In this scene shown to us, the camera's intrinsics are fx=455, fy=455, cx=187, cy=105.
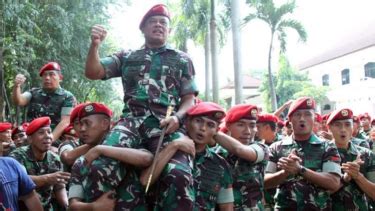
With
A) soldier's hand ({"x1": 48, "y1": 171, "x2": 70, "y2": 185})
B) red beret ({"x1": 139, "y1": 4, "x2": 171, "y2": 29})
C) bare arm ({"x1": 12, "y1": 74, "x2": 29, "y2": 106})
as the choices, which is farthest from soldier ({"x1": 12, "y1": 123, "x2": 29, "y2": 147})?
red beret ({"x1": 139, "y1": 4, "x2": 171, "y2": 29})

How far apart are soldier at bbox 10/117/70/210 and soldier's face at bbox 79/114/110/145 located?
1.16 meters

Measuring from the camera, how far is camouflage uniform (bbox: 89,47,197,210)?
10.4 ft

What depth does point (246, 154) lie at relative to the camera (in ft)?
12.7

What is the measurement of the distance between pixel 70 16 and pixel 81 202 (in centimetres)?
1134

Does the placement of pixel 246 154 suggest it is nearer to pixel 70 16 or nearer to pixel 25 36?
pixel 25 36

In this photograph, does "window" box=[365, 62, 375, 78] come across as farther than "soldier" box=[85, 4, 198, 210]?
Yes

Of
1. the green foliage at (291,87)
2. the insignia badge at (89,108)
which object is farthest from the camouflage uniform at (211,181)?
the green foliage at (291,87)

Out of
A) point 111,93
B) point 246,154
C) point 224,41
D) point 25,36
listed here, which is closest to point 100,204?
point 246,154

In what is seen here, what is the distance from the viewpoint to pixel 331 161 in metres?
4.14

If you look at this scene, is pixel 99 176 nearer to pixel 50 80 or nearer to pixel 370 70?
pixel 50 80

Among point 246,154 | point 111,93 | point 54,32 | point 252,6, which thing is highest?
point 252,6

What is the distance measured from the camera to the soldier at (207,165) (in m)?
3.64

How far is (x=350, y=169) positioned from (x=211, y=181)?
1404 millimetres

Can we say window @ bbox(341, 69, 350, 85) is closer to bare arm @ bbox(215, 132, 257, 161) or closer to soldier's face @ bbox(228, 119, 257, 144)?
soldier's face @ bbox(228, 119, 257, 144)
